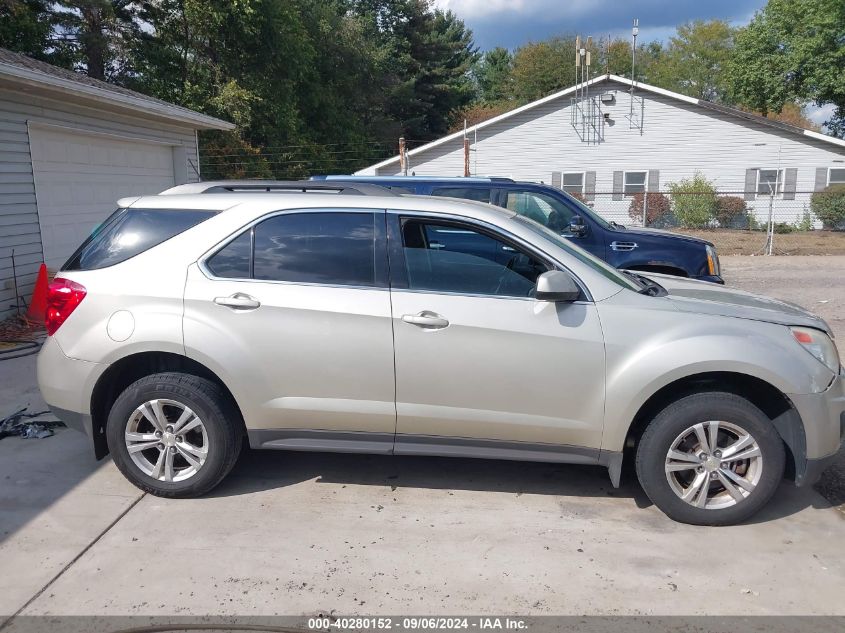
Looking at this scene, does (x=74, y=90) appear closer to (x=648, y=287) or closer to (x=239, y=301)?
(x=239, y=301)

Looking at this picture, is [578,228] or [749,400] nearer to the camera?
[749,400]

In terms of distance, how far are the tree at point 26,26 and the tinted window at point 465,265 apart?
2150 centimetres

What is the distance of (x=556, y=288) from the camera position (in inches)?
149

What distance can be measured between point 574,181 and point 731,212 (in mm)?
5728

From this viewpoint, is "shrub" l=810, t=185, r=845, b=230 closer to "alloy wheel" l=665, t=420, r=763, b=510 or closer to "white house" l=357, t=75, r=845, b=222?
"white house" l=357, t=75, r=845, b=222

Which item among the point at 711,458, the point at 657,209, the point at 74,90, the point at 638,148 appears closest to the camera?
the point at 711,458

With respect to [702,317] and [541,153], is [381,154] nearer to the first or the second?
[541,153]

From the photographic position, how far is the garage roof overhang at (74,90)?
8.71 m

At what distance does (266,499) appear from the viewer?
13.9ft

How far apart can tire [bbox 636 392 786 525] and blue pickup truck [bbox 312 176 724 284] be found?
160 inches

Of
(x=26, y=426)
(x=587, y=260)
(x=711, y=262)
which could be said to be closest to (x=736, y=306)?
(x=587, y=260)

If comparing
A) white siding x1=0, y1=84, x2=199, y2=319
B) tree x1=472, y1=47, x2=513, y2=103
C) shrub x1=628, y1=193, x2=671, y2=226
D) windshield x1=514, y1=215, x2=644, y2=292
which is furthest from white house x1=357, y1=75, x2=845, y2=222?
tree x1=472, y1=47, x2=513, y2=103

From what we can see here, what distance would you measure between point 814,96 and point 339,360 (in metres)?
37.1

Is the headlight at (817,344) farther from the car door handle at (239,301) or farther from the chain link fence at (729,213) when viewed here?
the chain link fence at (729,213)
